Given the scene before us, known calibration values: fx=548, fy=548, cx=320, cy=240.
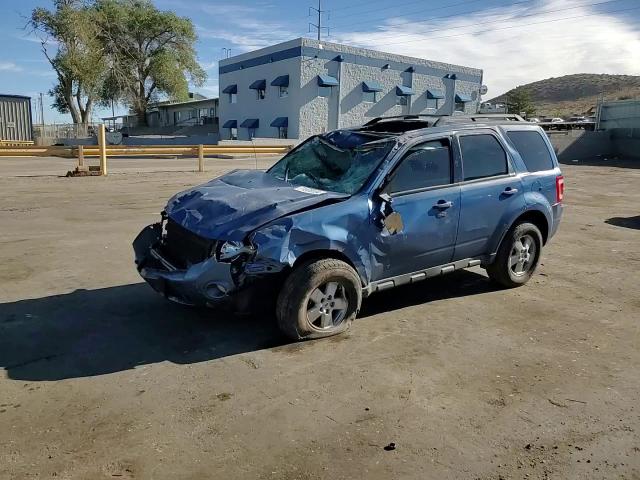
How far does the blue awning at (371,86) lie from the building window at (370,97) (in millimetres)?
629

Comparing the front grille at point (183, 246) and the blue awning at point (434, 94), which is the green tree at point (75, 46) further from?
the front grille at point (183, 246)

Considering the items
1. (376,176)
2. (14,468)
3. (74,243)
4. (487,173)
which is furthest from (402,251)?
(74,243)

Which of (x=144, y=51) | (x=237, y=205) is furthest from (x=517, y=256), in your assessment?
(x=144, y=51)

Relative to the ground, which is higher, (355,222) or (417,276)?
(355,222)

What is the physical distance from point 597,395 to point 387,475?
1.81 metres

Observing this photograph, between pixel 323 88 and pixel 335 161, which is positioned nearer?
pixel 335 161

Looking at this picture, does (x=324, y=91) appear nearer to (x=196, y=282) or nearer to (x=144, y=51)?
(x=144, y=51)

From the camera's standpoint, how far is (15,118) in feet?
136

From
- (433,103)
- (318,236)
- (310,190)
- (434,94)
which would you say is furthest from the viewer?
(433,103)

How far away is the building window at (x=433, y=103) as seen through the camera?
47891 mm

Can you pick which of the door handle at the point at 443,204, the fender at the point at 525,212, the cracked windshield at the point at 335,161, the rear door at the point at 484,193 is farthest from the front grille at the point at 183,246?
the fender at the point at 525,212

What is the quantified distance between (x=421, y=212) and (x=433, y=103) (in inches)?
1803

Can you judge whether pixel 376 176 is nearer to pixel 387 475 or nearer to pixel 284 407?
pixel 284 407

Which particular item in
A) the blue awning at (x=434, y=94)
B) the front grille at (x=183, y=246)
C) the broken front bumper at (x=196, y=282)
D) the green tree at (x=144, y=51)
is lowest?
the broken front bumper at (x=196, y=282)
